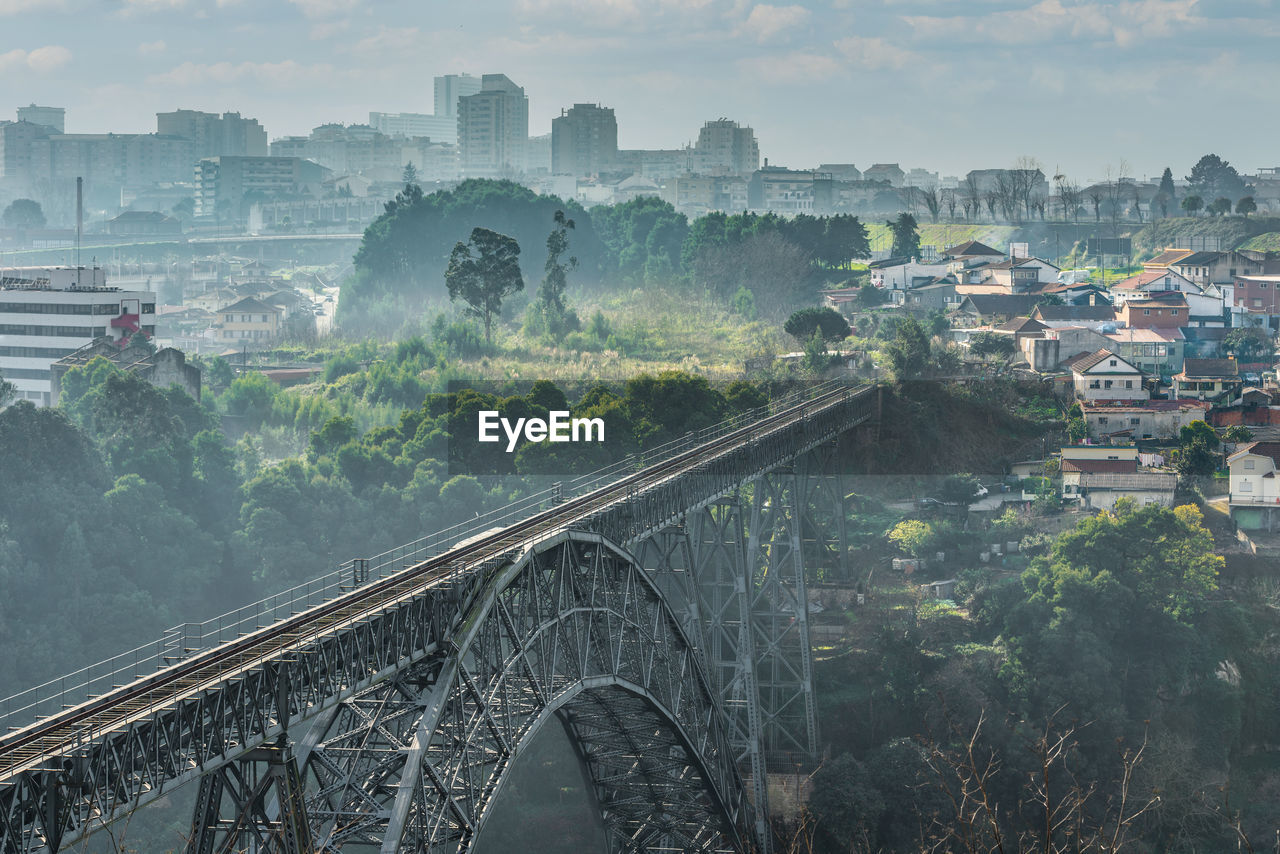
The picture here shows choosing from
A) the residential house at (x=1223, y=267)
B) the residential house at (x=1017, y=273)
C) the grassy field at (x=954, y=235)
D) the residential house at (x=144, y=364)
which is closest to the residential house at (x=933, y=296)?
the residential house at (x=1017, y=273)

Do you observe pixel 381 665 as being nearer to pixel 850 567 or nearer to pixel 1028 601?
pixel 1028 601

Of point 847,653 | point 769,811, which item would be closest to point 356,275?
point 847,653

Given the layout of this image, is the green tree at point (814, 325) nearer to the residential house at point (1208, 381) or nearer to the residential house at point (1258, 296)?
the residential house at point (1208, 381)

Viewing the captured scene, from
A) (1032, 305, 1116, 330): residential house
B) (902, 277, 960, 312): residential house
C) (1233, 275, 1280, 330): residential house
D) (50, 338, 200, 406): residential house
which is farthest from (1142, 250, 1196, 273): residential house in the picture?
(50, 338, 200, 406): residential house

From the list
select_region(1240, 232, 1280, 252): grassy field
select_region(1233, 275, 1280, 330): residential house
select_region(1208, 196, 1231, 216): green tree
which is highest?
select_region(1208, 196, 1231, 216): green tree

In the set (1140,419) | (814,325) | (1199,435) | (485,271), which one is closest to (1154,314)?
(1140,419)

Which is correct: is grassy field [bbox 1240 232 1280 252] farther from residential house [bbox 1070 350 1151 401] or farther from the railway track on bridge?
the railway track on bridge

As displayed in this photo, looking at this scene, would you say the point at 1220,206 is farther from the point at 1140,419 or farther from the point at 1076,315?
the point at 1140,419
